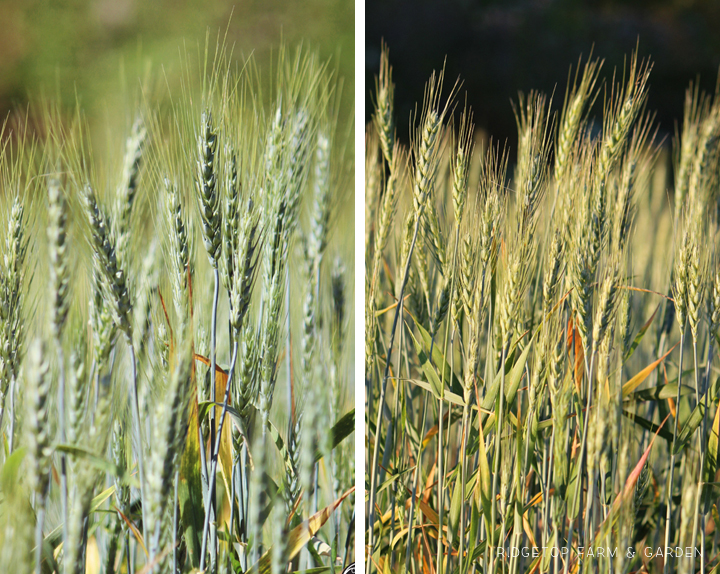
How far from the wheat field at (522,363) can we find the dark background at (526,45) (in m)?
0.06

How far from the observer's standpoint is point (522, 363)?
58 centimetres

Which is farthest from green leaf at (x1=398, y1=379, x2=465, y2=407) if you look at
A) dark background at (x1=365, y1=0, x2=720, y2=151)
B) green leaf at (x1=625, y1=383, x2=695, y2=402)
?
dark background at (x1=365, y1=0, x2=720, y2=151)

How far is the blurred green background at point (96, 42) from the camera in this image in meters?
0.49

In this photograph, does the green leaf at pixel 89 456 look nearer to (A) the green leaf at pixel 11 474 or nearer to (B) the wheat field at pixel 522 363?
(A) the green leaf at pixel 11 474

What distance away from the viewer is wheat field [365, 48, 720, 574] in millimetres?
575

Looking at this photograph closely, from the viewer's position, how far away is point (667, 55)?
1.01 m

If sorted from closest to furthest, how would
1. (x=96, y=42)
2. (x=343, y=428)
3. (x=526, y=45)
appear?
(x=96, y=42), (x=343, y=428), (x=526, y=45)

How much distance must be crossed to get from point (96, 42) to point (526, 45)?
0.82 m

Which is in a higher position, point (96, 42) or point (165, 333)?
point (96, 42)

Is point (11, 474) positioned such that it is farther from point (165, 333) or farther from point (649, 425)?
point (649, 425)

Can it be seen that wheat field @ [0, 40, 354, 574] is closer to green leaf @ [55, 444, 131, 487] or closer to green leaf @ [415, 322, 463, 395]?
green leaf @ [55, 444, 131, 487]

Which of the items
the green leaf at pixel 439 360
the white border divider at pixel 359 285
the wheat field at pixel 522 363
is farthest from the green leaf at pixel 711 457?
the white border divider at pixel 359 285

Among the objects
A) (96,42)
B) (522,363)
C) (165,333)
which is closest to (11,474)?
(165,333)

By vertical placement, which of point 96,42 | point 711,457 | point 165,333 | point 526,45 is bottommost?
point 711,457
